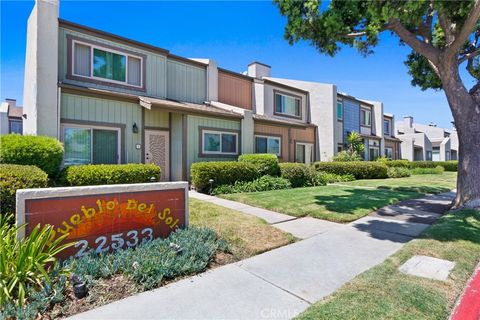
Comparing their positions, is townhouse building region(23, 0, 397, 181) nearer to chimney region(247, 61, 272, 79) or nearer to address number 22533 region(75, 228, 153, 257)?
chimney region(247, 61, 272, 79)

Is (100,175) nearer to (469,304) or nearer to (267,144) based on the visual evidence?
(469,304)

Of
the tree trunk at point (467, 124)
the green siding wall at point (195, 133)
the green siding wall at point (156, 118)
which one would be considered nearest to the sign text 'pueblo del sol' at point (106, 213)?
the green siding wall at point (195, 133)

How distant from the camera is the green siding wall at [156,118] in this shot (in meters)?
12.8

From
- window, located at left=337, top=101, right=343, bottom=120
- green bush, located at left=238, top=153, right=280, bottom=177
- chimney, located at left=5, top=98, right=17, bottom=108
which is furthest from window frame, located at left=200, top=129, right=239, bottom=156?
chimney, located at left=5, top=98, right=17, bottom=108

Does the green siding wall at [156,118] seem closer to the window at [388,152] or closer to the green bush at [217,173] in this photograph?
the green bush at [217,173]

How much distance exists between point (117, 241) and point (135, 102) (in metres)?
9.04

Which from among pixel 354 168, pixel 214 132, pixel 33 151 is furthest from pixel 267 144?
pixel 33 151

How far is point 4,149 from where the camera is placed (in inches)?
318

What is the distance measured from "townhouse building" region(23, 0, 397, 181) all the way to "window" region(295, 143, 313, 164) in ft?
2.67

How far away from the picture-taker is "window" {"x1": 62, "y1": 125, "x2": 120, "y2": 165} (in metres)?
10.7

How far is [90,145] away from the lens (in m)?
11.2

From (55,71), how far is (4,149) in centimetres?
386

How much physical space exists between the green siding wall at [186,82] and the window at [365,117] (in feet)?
64.2

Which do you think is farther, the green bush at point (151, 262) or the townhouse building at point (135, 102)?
the townhouse building at point (135, 102)
